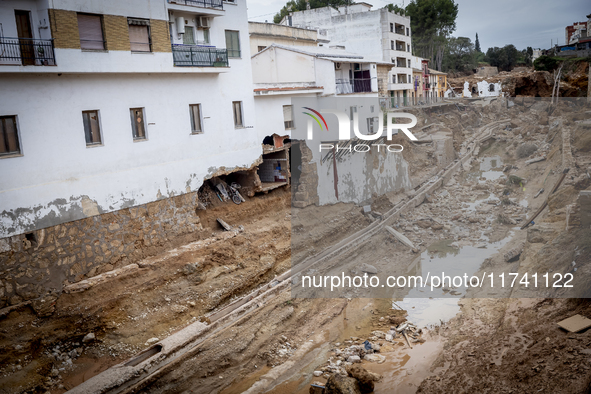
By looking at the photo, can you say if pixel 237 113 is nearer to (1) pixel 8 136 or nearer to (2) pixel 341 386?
A: (1) pixel 8 136

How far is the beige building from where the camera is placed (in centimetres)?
2703

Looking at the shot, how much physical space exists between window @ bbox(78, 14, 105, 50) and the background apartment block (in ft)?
0.10

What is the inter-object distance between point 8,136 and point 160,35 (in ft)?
18.3

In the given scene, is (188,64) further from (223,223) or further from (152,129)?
(223,223)

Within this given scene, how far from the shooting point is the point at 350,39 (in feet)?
135

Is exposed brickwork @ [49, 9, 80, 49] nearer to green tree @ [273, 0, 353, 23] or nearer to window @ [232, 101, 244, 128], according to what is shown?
window @ [232, 101, 244, 128]

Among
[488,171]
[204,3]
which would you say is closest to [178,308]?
[204,3]

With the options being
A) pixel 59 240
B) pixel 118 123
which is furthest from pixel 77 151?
pixel 59 240

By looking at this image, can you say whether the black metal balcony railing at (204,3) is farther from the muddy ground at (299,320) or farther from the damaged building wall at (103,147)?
the muddy ground at (299,320)

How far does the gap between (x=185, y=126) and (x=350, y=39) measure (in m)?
28.9

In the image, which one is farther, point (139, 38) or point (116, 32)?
point (139, 38)

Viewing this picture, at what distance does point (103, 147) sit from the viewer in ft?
45.3

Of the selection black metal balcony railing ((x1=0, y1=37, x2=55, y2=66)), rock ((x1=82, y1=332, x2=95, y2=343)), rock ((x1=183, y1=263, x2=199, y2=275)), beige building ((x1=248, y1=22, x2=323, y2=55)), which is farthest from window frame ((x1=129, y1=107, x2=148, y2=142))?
beige building ((x1=248, y1=22, x2=323, y2=55))

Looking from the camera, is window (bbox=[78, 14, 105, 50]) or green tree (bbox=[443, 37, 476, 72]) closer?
window (bbox=[78, 14, 105, 50])
